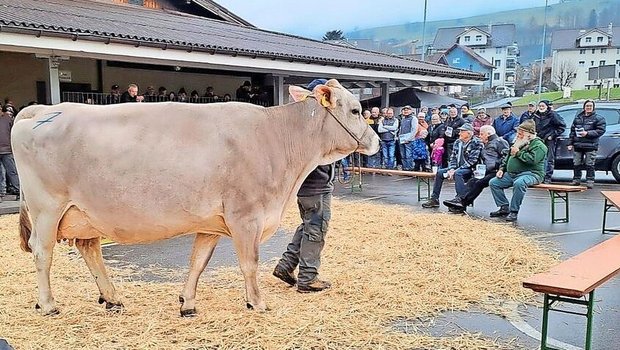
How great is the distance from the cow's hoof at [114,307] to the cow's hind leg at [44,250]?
39 centimetres

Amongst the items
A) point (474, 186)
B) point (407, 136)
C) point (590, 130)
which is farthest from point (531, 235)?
point (407, 136)

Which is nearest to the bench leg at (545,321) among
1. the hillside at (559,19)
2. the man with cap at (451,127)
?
the man with cap at (451,127)

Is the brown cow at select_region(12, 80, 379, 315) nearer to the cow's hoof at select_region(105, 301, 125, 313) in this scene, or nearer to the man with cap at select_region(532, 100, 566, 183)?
the cow's hoof at select_region(105, 301, 125, 313)

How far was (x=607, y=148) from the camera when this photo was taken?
1412 centimetres

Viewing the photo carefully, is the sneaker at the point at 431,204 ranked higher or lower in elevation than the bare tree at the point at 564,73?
lower

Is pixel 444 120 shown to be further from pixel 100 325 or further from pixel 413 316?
pixel 100 325

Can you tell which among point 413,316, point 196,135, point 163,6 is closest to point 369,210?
point 413,316

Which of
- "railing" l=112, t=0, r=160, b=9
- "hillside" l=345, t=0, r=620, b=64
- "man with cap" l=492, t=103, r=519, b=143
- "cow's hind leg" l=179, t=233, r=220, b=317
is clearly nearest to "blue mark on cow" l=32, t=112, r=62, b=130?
"cow's hind leg" l=179, t=233, r=220, b=317

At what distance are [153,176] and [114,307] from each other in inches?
50.7

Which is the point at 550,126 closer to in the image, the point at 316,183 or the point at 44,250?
the point at 316,183

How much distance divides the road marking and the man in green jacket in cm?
439

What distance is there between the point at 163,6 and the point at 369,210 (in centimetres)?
1358

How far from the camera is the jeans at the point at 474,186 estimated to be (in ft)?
32.2

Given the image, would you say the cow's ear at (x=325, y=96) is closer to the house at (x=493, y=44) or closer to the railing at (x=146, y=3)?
the railing at (x=146, y=3)
